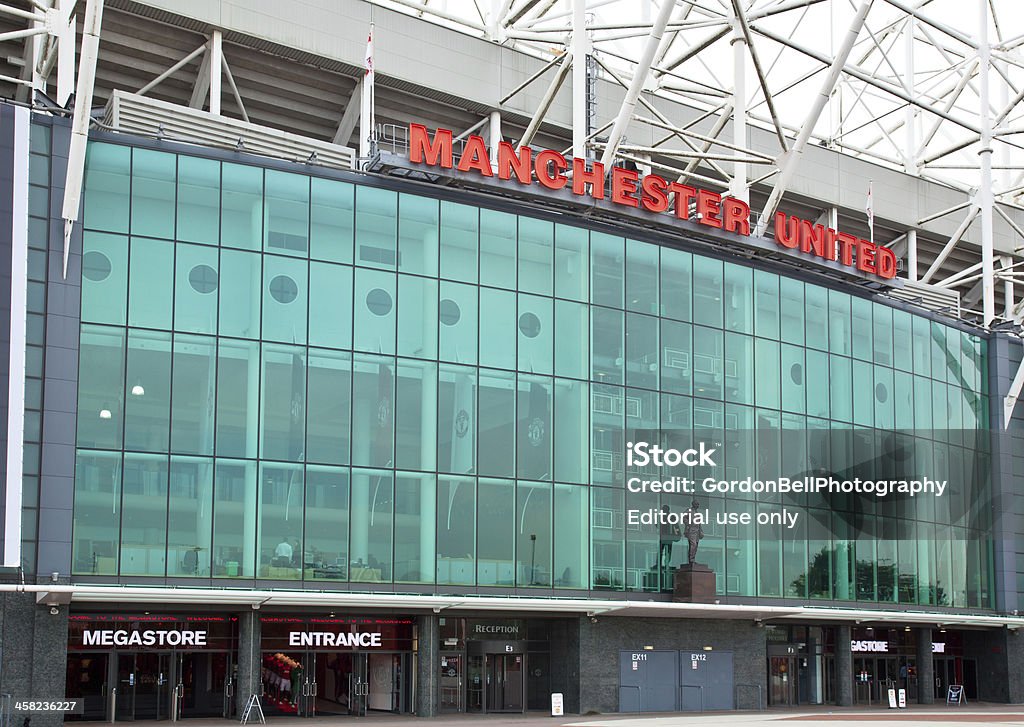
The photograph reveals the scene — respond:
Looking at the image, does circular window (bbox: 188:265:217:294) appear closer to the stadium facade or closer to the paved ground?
the stadium facade

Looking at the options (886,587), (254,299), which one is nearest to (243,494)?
(254,299)

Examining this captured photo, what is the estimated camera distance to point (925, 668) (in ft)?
191

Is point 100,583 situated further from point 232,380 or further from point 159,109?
point 159,109

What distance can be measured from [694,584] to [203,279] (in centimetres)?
2025

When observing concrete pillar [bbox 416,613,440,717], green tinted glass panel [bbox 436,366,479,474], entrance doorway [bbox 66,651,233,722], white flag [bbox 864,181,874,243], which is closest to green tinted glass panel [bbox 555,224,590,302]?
green tinted glass panel [bbox 436,366,479,474]

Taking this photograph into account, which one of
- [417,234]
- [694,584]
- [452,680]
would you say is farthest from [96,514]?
[694,584]

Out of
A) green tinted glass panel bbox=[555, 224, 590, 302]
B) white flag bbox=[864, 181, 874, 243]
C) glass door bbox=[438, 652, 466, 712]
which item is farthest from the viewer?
white flag bbox=[864, 181, 874, 243]

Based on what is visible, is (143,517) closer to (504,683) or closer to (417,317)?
(417,317)

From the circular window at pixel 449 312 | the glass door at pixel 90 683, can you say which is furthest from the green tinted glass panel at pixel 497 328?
the glass door at pixel 90 683

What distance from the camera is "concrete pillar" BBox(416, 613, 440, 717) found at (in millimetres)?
42531

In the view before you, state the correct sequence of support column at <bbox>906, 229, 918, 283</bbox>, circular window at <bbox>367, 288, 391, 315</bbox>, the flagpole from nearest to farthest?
circular window at <bbox>367, 288, 391, 315</bbox> → the flagpole → support column at <bbox>906, 229, 918, 283</bbox>

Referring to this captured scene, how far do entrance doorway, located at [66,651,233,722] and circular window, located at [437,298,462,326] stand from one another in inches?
504

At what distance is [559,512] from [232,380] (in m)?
12.3

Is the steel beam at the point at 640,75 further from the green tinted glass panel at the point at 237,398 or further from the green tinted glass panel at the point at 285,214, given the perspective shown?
the green tinted glass panel at the point at 237,398
